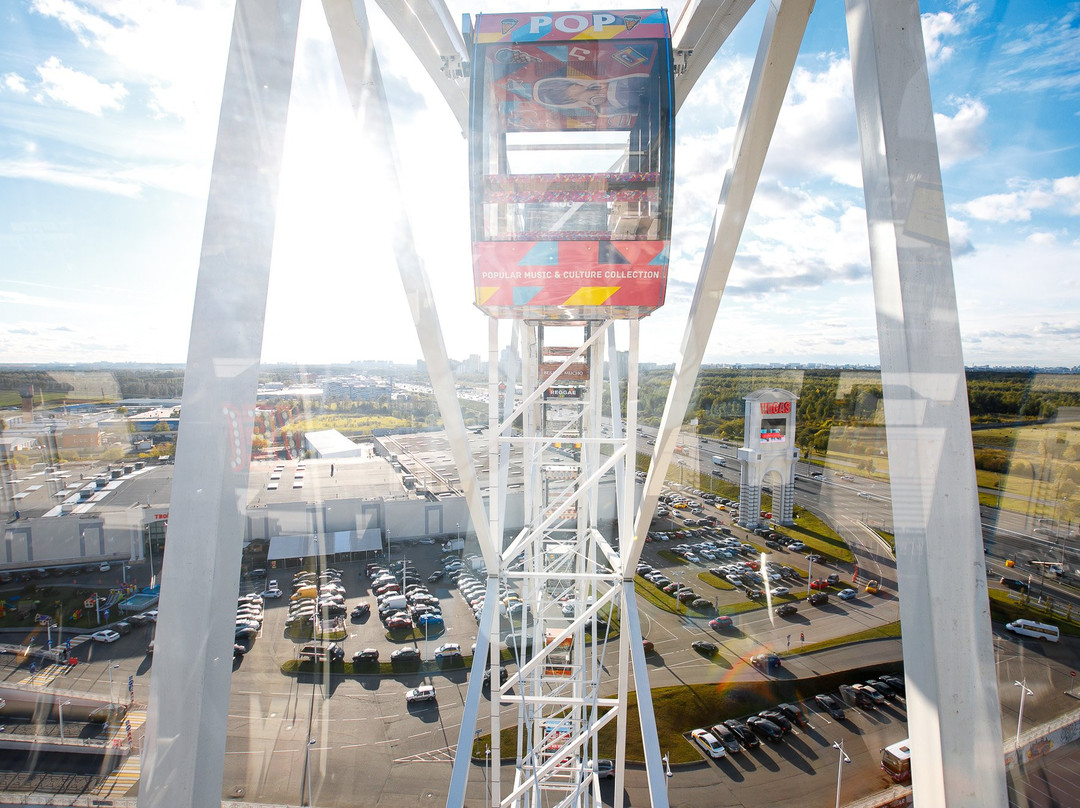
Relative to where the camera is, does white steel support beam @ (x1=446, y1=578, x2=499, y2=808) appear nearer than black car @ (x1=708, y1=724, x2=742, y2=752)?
Yes

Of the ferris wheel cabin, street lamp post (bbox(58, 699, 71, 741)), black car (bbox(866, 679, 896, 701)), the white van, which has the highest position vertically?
the ferris wheel cabin

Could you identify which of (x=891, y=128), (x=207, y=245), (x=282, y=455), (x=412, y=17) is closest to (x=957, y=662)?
(x=891, y=128)

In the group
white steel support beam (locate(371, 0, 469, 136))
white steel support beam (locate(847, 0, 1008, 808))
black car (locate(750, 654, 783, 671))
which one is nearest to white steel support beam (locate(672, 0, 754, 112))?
white steel support beam (locate(371, 0, 469, 136))

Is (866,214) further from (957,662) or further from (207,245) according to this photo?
(207,245)

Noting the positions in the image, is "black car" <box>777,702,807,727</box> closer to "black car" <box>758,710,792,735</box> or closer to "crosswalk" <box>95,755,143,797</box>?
"black car" <box>758,710,792,735</box>

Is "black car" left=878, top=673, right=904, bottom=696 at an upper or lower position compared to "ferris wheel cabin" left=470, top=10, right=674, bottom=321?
lower

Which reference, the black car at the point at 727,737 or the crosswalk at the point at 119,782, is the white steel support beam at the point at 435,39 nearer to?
the crosswalk at the point at 119,782
